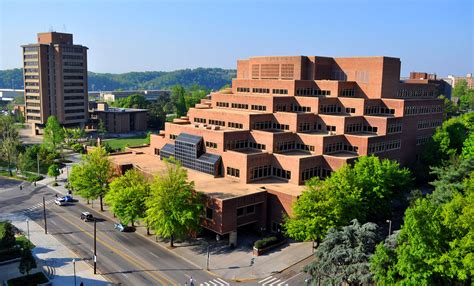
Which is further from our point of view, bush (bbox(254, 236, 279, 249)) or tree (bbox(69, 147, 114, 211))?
tree (bbox(69, 147, 114, 211))

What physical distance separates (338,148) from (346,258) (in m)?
33.9

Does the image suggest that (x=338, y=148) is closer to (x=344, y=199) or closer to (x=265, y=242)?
(x=344, y=199)

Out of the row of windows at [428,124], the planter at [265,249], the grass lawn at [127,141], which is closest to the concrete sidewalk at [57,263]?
the planter at [265,249]

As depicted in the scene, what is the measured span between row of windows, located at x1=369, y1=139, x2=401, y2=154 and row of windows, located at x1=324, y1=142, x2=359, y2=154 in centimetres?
285

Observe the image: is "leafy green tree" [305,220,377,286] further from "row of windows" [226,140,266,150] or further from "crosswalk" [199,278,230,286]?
"row of windows" [226,140,266,150]

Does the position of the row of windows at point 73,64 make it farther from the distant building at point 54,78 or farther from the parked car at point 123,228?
the parked car at point 123,228

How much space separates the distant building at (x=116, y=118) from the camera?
170 m

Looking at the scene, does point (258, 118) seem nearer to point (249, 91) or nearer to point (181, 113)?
point (249, 91)

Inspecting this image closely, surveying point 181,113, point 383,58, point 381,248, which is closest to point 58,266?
point 381,248

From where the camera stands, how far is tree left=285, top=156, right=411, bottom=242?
52.6 metres

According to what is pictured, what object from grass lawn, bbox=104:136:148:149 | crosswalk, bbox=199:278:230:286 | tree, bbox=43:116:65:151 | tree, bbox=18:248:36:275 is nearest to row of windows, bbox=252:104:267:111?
crosswalk, bbox=199:278:230:286

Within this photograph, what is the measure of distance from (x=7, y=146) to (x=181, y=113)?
3925 inches

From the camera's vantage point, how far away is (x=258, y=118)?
77.4 m

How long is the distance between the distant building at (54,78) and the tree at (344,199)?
401ft
